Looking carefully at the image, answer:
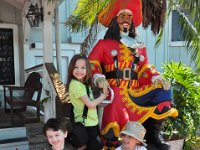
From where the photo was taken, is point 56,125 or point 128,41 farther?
point 128,41

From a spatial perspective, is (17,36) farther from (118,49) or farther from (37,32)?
(118,49)

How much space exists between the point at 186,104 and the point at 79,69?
3.03 metres

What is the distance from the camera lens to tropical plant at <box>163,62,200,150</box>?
5176 millimetres

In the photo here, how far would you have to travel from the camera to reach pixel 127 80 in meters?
3.41

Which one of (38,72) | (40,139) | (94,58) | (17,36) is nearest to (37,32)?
(17,36)

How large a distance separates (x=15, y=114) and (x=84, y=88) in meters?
3.12

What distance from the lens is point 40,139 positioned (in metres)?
4.41

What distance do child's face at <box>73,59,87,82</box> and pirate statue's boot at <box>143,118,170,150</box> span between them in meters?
1.01

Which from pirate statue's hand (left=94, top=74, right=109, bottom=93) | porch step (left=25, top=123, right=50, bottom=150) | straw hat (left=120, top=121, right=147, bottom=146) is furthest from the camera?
porch step (left=25, top=123, right=50, bottom=150)

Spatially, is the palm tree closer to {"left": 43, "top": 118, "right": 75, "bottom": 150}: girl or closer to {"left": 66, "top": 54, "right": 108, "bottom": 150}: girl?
{"left": 66, "top": 54, "right": 108, "bottom": 150}: girl

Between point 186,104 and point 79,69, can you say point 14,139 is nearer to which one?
point 79,69

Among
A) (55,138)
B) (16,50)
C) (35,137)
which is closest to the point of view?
(55,138)

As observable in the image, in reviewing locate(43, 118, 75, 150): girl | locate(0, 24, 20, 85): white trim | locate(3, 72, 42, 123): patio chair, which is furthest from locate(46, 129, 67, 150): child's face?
locate(0, 24, 20, 85): white trim

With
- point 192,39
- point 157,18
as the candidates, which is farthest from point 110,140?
point 157,18
